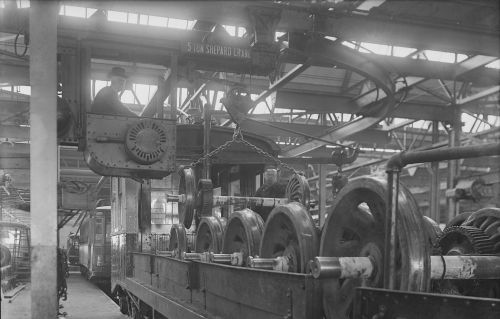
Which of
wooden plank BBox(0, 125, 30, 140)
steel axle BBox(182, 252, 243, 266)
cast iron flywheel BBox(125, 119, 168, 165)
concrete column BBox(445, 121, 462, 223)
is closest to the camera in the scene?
steel axle BBox(182, 252, 243, 266)

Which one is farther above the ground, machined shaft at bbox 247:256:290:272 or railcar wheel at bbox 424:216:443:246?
railcar wheel at bbox 424:216:443:246

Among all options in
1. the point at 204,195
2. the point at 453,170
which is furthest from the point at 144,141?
the point at 453,170

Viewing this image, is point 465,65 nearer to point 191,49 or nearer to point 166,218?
point 191,49

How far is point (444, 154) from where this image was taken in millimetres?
2340

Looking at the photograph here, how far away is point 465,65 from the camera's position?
7617 mm

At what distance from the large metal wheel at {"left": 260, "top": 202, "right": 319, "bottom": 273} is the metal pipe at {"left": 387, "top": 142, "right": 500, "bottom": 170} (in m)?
1.25

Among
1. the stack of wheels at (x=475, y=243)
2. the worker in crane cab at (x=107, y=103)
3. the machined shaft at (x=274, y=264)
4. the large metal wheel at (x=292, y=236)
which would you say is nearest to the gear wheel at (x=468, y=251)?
A: the stack of wheels at (x=475, y=243)

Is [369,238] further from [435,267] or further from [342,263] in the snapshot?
[342,263]

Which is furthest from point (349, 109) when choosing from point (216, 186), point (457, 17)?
point (457, 17)

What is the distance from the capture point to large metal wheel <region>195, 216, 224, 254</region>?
570 cm

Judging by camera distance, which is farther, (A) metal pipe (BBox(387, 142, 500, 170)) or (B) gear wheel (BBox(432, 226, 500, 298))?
(B) gear wheel (BBox(432, 226, 500, 298))

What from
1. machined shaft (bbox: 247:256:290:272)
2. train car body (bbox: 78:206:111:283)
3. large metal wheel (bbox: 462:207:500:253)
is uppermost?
large metal wheel (bbox: 462:207:500:253)

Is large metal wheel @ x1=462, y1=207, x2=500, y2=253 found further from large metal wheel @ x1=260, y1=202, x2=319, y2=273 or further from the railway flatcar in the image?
the railway flatcar

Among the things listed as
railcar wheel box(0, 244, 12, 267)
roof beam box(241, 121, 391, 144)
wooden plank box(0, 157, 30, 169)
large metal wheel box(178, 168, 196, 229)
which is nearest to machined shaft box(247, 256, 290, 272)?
railcar wheel box(0, 244, 12, 267)
